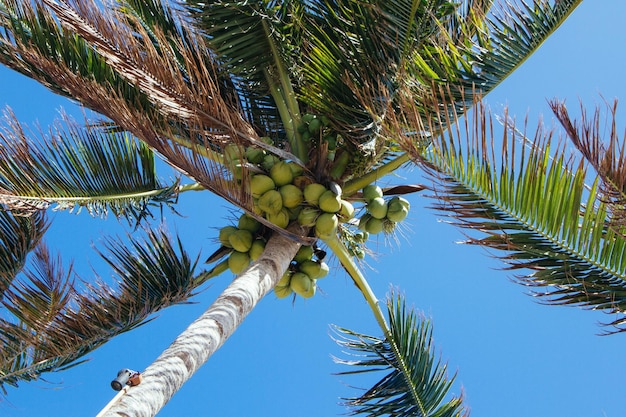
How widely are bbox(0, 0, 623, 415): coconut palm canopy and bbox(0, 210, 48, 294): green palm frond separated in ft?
0.04

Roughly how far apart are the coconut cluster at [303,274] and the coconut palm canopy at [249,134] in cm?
2

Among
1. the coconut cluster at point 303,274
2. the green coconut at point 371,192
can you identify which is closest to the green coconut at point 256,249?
the coconut cluster at point 303,274

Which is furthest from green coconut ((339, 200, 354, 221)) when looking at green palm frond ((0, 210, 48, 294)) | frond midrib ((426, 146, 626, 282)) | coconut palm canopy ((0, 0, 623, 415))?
green palm frond ((0, 210, 48, 294))

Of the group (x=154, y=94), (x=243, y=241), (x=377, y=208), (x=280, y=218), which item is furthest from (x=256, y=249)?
(x=154, y=94)

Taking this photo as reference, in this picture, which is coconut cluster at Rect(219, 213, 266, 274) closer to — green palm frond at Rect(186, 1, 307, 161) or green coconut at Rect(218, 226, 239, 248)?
green coconut at Rect(218, 226, 239, 248)

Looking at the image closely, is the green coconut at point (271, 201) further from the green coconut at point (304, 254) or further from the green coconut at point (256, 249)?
the green coconut at point (304, 254)

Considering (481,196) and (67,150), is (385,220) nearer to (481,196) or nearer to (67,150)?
(481,196)

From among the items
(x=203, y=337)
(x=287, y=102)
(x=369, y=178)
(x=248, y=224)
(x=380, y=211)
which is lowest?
(x=203, y=337)

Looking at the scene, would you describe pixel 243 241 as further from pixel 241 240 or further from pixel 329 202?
pixel 329 202

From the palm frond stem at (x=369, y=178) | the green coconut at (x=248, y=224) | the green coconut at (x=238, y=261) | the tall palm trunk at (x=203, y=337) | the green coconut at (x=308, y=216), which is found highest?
the palm frond stem at (x=369, y=178)

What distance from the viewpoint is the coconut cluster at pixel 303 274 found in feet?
16.2

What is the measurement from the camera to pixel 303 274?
4.96m

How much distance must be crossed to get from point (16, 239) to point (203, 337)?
2850 millimetres

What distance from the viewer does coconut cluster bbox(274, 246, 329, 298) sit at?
4.94 metres
